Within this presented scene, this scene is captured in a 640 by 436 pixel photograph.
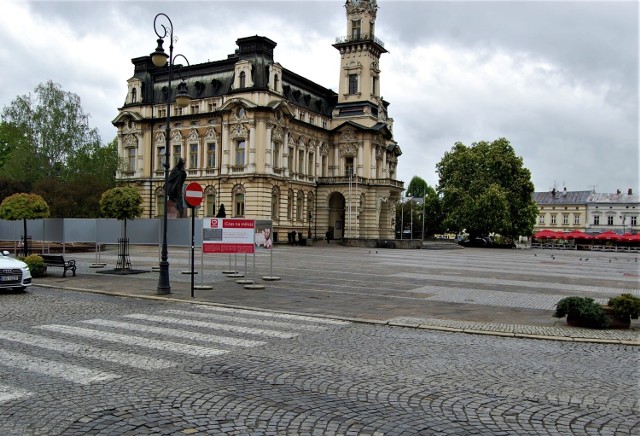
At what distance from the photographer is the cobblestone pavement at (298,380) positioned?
233 inches

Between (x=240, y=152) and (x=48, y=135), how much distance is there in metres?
19.9

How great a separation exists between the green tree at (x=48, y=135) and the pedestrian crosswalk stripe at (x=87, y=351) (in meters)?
51.6

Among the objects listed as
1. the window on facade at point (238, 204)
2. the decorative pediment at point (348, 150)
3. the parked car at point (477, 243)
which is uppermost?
the decorative pediment at point (348, 150)

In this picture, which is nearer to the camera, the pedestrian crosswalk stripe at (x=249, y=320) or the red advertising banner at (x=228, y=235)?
the pedestrian crosswalk stripe at (x=249, y=320)

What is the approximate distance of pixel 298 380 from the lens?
7.49m

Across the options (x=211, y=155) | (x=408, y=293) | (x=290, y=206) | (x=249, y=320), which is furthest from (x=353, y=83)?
(x=249, y=320)

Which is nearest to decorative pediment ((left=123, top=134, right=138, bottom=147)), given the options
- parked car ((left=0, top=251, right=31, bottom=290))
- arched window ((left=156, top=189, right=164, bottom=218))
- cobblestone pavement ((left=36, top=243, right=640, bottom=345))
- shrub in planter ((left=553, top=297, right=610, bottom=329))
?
arched window ((left=156, top=189, right=164, bottom=218))

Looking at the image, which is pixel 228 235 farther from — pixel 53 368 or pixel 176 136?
pixel 176 136

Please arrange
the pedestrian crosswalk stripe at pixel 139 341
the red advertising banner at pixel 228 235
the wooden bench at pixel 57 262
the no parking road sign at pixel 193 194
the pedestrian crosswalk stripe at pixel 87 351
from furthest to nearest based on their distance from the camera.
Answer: the wooden bench at pixel 57 262 < the red advertising banner at pixel 228 235 < the no parking road sign at pixel 193 194 < the pedestrian crosswalk stripe at pixel 139 341 < the pedestrian crosswalk stripe at pixel 87 351

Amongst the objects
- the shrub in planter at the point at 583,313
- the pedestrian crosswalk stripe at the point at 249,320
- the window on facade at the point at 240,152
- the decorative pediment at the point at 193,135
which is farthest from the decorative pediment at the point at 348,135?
the shrub in planter at the point at 583,313

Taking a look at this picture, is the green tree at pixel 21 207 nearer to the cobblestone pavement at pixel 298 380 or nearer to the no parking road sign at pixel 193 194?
the no parking road sign at pixel 193 194

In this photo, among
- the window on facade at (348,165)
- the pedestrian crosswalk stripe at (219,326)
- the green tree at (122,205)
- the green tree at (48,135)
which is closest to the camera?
the pedestrian crosswalk stripe at (219,326)

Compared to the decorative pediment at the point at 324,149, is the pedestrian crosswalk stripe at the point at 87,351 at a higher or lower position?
lower

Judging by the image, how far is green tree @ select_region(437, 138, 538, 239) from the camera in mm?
68500
